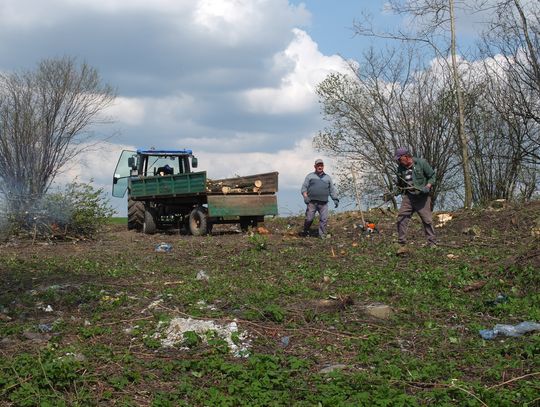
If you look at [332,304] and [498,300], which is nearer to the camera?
[332,304]

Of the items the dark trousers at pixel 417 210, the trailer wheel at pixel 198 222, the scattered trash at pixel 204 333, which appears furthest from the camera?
the trailer wheel at pixel 198 222

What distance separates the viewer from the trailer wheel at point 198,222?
55.6 feet

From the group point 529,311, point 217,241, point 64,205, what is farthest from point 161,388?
point 64,205

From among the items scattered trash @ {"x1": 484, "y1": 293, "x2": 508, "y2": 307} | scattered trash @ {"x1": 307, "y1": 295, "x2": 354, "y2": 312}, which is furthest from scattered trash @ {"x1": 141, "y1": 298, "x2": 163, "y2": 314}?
scattered trash @ {"x1": 484, "y1": 293, "x2": 508, "y2": 307}

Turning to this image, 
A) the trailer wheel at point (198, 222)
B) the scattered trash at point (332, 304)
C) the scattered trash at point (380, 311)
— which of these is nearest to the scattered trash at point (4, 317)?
the scattered trash at point (332, 304)

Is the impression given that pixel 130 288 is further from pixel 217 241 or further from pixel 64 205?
pixel 64 205

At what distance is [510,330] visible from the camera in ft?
19.9

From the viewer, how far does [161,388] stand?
4.84m

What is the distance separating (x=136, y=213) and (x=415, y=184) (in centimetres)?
1007

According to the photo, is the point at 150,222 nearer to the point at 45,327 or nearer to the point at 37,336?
the point at 45,327

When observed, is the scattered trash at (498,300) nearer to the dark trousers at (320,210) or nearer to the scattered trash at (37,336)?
the scattered trash at (37,336)

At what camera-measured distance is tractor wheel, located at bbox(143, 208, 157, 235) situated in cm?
1889

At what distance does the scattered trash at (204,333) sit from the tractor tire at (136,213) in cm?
1352

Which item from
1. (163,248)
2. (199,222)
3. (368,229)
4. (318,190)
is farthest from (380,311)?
(199,222)
